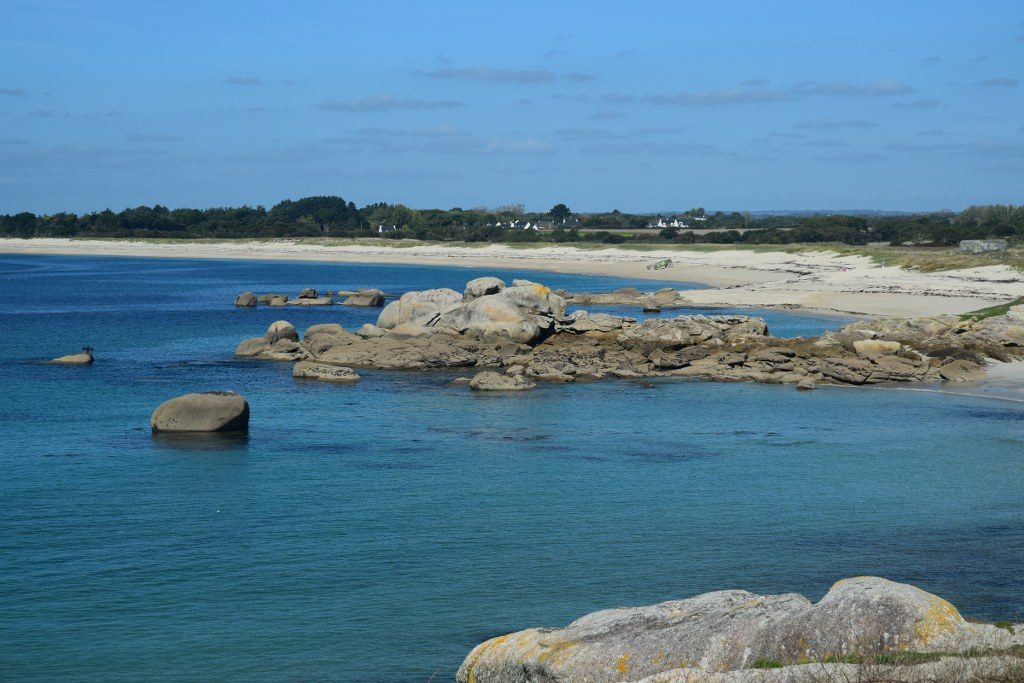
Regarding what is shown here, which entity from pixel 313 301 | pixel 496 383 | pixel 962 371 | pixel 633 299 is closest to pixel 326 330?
pixel 496 383

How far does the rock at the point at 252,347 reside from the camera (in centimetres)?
4121

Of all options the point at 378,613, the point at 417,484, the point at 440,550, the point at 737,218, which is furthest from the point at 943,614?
the point at 737,218

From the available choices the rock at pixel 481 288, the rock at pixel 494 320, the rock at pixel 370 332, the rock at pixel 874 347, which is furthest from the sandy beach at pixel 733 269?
the rock at pixel 370 332

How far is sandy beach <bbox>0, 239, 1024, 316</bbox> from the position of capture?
57438mm

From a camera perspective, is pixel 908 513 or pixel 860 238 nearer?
pixel 908 513

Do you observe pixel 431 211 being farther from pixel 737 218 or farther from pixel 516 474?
pixel 516 474

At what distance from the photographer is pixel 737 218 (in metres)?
185

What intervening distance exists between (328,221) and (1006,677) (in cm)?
Answer: 17023

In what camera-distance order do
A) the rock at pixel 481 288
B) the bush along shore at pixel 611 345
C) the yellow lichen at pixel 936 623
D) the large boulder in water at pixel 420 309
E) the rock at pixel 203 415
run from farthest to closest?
the rock at pixel 481 288
the large boulder in water at pixel 420 309
the bush along shore at pixel 611 345
the rock at pixel 203 415
the yellow lichen at pixel 936 623

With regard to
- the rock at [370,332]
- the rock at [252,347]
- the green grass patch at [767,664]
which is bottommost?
the rock at [252,347]

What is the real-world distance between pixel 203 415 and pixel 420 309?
1667 cm

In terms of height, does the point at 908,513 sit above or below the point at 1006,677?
below

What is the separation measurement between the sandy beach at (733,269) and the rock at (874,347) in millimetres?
14814

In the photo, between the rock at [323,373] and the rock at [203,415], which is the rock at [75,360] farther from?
the rock at [203,415]
